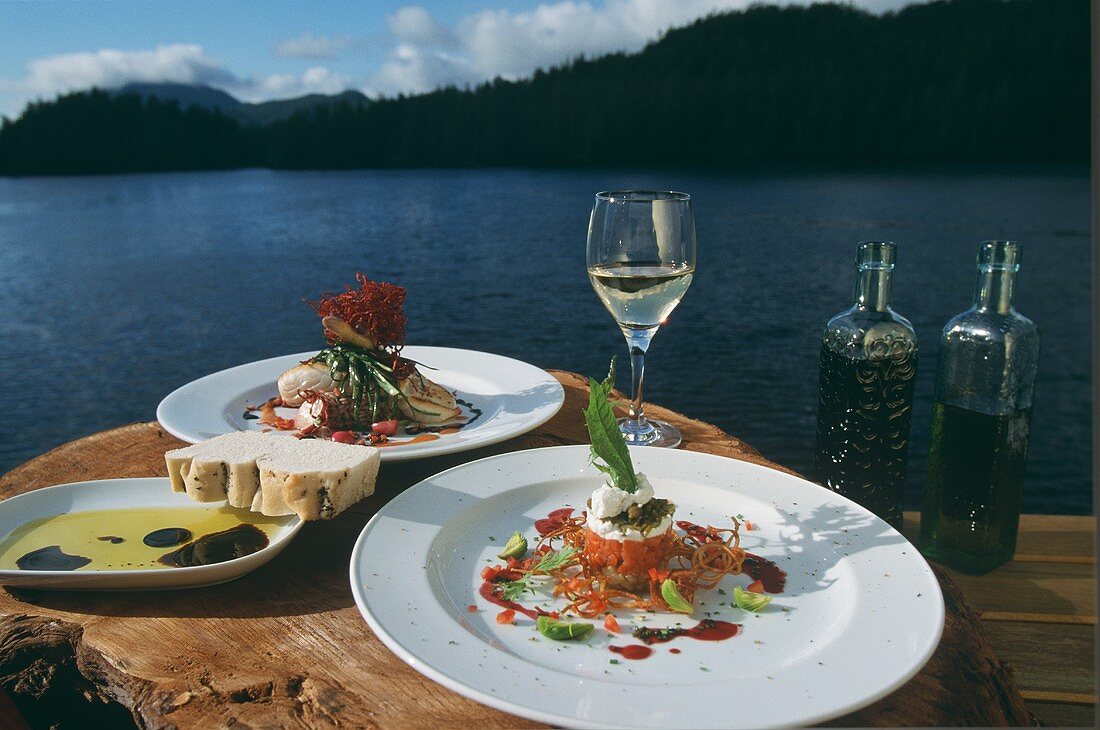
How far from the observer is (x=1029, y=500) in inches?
402

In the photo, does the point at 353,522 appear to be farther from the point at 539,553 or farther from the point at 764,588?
the point at 764,588

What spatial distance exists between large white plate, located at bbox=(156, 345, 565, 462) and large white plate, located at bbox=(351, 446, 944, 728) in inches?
8.7

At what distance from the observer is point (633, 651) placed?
1.40 metres

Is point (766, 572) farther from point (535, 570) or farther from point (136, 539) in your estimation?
point (136, 539)

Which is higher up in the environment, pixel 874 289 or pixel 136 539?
pixel 874 289

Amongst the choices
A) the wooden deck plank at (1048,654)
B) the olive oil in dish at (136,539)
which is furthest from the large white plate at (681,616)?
the wooden deck plank at (1048,654)

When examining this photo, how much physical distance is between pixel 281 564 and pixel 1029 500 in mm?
10903

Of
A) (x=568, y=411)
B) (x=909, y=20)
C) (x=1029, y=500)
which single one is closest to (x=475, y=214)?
(x=909, y=20)

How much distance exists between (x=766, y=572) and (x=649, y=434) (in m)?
0.97

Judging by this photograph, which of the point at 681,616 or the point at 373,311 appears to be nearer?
the point at 681,616

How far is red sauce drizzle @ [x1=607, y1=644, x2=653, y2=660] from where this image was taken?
1386mm

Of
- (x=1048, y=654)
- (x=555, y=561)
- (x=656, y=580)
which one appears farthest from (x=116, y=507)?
(x=1048, y=654)

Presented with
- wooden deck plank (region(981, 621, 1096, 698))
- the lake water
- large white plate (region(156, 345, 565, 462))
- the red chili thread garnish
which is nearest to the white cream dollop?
large white plate (region(156, 345, 565, 462))

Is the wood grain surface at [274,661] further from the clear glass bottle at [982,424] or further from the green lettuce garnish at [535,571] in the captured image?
the clear glass bottle at [982,424]
